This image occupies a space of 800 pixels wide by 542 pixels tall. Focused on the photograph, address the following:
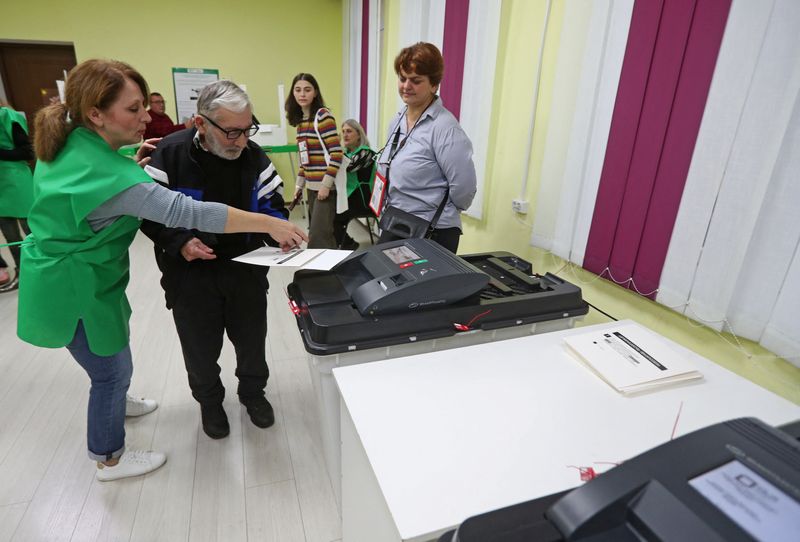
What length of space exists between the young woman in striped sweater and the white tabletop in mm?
2292

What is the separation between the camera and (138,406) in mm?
1874

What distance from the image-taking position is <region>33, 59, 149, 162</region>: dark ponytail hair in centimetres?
109

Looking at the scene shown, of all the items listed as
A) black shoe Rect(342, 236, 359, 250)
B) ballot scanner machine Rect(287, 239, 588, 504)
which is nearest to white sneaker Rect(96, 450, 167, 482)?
ballot scanner machine Rect(287, 239, 588, 504)

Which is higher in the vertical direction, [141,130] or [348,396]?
[141,130]

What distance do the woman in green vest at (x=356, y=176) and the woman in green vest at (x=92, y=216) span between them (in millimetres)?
1833

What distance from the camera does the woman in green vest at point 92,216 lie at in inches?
42.8

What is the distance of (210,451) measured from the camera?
5.57 ft

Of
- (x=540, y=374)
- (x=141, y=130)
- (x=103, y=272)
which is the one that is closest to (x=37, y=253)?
(x=103, y=272)

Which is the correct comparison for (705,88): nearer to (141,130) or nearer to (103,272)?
(141,130)

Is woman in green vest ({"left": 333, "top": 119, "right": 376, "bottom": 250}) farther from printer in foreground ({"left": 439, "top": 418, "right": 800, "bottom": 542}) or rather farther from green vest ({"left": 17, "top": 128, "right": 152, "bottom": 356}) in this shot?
printer in foreground ({"left": 439, "top": 418, "right": 800, "bottom": 542})

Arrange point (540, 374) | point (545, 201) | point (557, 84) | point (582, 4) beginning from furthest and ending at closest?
1. point (545, 201)
2. point (557, 84)
3. point (582, 4)
4. point (540, 374)

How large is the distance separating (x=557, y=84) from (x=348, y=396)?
154 cm

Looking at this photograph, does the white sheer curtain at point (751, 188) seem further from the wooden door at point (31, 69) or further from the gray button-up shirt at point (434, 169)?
the wooden door at point (31, 69)

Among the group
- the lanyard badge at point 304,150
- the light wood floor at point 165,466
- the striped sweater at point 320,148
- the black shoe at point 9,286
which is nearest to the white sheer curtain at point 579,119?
the light wood floor at point 165,466
